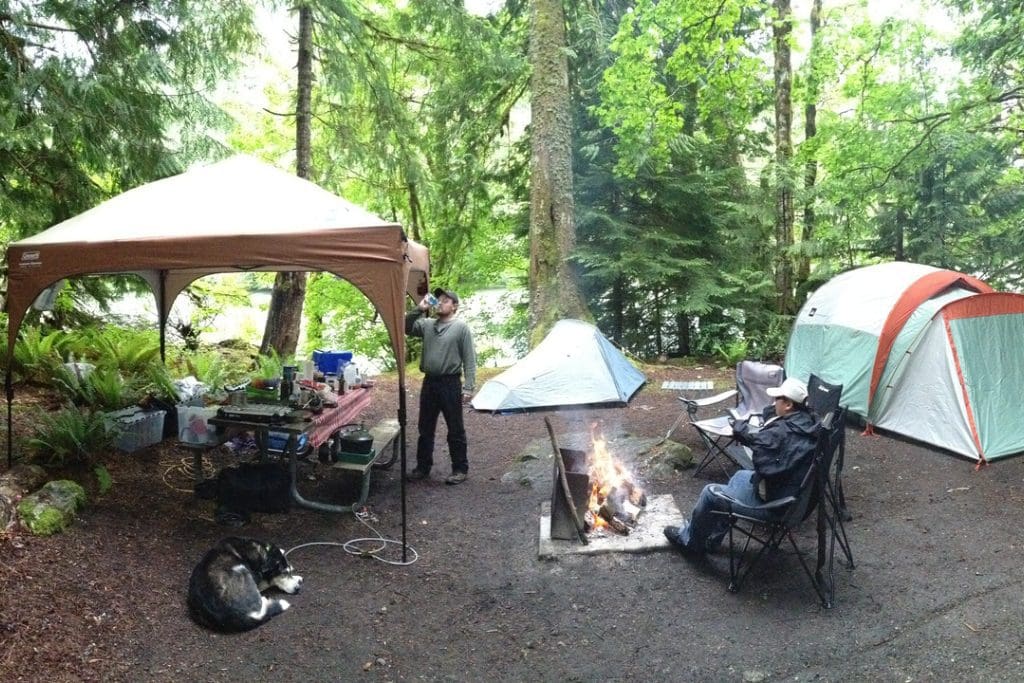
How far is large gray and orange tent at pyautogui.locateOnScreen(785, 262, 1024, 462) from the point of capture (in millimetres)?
6387

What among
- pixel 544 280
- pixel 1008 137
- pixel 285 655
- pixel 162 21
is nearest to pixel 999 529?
pixel 285 655

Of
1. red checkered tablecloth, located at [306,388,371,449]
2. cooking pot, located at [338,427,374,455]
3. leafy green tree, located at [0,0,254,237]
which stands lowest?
cooking pot, located at [338,427,374,455]

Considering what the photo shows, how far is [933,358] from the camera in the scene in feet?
21.9

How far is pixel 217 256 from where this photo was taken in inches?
177

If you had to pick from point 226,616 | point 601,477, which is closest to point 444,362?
point 601,477

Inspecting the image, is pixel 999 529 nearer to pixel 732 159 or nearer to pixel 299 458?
pixel 299 458

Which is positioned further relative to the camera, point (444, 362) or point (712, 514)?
point (444, 362)

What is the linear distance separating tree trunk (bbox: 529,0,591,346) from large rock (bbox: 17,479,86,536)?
6.52m

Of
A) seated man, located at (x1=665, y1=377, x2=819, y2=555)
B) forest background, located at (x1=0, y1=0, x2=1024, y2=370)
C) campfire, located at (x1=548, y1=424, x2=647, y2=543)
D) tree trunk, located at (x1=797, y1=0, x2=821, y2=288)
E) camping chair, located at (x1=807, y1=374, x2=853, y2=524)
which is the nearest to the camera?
seated man, located at (x1=665, y1=377, x2=819, y2=555)

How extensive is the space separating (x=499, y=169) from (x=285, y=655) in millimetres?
10751

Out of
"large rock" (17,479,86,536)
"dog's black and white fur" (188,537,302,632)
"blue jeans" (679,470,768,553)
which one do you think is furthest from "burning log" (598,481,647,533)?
"large rock" (17,479,86,536)

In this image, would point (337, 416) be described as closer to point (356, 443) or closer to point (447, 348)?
point (356, 443)

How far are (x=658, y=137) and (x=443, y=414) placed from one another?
7.00 meters

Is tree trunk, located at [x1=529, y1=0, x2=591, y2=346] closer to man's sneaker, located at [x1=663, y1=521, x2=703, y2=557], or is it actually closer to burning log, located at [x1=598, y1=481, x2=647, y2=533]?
burning log, located at [x1=598, y1=481, x2=647, y2=533]
